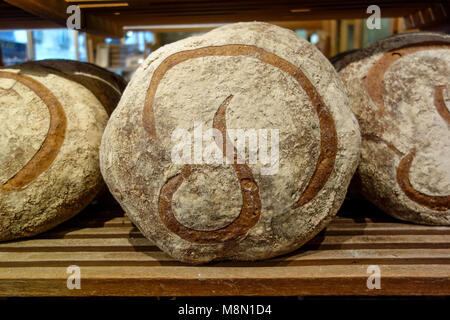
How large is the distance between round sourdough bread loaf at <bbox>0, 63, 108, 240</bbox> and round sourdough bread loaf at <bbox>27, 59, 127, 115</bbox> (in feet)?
0.39

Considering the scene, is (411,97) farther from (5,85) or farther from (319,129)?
(5,85)

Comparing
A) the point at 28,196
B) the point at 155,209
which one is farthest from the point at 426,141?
the point at 28,196

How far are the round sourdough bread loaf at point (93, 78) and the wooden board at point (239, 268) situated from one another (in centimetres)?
72

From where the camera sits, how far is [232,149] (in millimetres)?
1228

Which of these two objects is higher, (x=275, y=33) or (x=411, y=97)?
(x=275, y=33)

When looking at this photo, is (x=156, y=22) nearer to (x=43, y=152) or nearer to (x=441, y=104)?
(x=43, y=152)

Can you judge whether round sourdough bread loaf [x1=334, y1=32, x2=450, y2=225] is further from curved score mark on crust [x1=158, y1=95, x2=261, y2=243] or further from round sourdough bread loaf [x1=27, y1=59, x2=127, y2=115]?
round sourdough bread loaf [x1=27, y1=59, x2=127, y2=115]

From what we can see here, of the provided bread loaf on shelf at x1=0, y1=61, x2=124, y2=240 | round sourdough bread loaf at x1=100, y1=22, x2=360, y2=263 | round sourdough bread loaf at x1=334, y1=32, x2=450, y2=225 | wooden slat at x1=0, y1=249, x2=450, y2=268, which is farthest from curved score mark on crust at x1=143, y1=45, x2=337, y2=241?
bread loaf on shelf at x1=0, y1=61, x2=124, y2=240

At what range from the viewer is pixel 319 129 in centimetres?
131

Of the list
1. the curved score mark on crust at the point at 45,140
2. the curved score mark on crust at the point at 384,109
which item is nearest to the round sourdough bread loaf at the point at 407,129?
the curved score mark on crust at the point at 384,109

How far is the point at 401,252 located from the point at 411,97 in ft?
2.20

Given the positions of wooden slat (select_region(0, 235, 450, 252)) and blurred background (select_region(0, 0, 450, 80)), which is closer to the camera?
wooden slat (select_region(0, 235, 450, 252))

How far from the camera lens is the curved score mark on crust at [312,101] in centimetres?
131

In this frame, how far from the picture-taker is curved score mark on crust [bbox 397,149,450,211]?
154 centimetres
